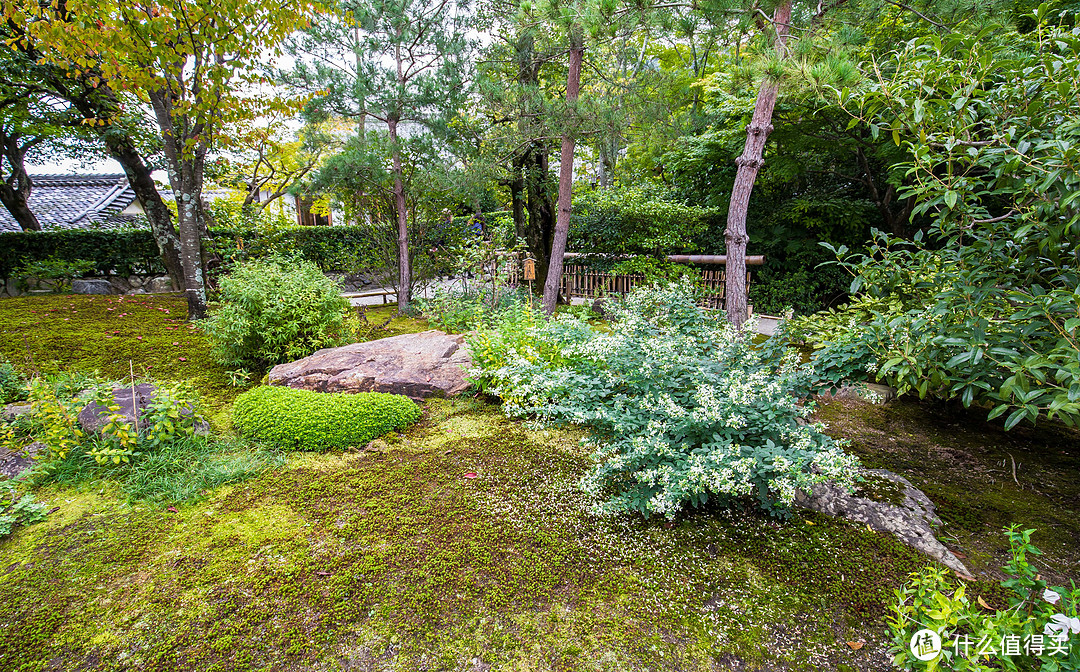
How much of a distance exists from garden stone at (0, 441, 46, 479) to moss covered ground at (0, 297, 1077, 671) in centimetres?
27

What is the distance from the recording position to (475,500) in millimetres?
2553

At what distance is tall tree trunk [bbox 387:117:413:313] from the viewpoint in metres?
7.10

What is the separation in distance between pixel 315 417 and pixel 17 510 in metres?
1.43

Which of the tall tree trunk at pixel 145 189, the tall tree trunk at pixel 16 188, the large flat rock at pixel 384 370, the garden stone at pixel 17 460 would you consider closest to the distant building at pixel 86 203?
the tall tree trunk at pixel 16 188

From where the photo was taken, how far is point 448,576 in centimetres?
200

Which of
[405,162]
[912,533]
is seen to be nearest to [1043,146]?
[912,533]

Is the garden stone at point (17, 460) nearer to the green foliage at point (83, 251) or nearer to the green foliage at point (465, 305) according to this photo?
the green foliage at point (465, 305)

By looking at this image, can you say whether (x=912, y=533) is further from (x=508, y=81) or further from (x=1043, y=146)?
(x=508, y=81)

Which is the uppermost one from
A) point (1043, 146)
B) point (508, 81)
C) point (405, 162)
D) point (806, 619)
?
point (508, 81)

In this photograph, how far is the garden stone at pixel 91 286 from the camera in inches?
355

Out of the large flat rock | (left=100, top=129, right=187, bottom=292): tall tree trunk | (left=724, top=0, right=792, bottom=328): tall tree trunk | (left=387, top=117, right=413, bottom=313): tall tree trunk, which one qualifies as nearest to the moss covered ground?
the large flat rock

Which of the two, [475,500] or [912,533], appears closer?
[912,533]

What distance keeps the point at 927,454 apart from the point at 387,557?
3.47 metres

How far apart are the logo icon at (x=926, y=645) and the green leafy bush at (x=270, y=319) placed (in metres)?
4.66
